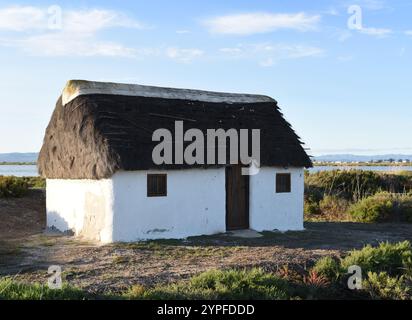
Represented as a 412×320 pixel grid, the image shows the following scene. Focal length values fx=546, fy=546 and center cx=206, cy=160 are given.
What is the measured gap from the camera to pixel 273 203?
677 inches

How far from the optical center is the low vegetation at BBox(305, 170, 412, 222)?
20.9 meters

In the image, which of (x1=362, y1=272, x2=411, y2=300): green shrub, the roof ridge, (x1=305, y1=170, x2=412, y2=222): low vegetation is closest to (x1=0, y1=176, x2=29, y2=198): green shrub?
the roof ridge

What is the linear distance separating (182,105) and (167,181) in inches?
115

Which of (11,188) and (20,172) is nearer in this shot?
(11,188)

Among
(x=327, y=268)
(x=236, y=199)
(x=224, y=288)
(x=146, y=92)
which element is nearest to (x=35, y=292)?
(x=224, y=288)

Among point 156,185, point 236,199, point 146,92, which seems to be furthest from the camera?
point 146,92

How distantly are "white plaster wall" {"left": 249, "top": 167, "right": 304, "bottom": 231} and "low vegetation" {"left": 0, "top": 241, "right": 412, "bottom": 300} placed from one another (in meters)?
4.88

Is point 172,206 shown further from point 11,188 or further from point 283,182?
point 11,188

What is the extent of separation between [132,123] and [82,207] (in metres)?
2.87

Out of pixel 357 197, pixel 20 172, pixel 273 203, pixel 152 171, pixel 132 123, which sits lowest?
pixel 357 197

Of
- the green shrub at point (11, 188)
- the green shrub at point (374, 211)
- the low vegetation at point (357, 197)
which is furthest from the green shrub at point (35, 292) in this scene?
the low vegetation at point (357, 197)

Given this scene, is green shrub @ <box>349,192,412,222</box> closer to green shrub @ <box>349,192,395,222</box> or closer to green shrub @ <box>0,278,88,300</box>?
green shrub @ <box>349,192,395,222</box>
